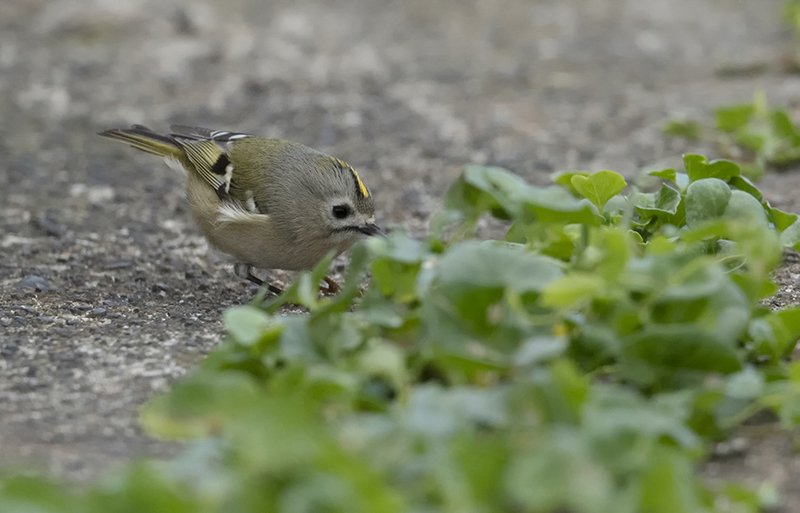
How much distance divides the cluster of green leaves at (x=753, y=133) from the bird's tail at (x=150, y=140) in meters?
2.44

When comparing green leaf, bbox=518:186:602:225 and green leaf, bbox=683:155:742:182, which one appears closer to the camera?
green leaf, bbox=518:186:602:225

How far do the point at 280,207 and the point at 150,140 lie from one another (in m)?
0.86

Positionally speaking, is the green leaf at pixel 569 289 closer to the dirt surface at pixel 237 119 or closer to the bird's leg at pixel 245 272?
the dirt surface at pixel 237 119

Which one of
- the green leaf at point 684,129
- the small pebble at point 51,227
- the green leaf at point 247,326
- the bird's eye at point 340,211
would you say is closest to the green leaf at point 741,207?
the green leaf at point 247,326

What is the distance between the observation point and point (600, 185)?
7.84 ft

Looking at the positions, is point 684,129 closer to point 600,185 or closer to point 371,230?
point 371,230

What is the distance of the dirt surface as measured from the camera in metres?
2.27

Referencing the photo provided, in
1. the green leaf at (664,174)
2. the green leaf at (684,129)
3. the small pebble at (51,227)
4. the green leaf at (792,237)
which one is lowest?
the small pebble at (51,227)

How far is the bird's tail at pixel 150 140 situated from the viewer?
3771 millimetres

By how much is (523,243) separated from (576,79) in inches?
133

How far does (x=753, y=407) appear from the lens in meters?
1.64

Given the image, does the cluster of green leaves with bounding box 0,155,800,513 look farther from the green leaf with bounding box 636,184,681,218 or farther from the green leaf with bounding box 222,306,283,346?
the green leaf with bounding box 636,184,681,218

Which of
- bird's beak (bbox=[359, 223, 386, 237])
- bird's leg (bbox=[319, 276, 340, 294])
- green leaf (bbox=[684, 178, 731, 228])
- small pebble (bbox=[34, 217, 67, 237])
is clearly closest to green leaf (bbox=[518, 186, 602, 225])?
green leaf (bbox=[684, 178, 731, 228])

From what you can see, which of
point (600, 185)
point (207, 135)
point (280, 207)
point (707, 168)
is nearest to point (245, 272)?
point (280, 207)
